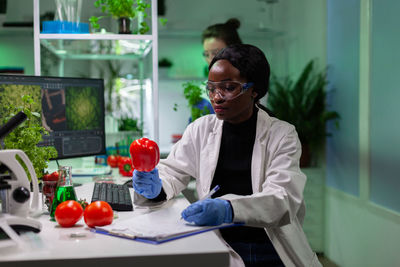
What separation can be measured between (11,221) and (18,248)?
0.31 feet

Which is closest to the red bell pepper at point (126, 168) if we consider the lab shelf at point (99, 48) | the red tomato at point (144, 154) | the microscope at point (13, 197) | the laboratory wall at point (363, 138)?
the lab shelf at point (99, 48)

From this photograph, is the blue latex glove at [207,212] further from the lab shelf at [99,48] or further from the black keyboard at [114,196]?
the lab shelf at [99,48]

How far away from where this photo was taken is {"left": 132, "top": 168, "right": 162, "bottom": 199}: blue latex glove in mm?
1542

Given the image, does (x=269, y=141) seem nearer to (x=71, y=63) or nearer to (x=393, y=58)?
(x=393, y=58)

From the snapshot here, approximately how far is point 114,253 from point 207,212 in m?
0.32

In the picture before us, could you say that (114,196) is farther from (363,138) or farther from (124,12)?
(363,138)

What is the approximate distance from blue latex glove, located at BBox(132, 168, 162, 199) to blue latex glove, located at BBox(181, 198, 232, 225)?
0.29 m

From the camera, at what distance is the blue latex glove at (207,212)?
4.10 ft

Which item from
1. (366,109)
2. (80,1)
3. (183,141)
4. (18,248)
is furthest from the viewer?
(366,109)

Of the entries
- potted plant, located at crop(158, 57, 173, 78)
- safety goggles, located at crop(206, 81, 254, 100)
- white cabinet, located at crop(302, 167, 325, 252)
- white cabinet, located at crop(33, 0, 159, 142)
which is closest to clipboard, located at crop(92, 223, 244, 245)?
safety goggles, located at crop(206, 81, 254, 100)

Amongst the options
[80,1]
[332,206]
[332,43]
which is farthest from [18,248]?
[332,43]

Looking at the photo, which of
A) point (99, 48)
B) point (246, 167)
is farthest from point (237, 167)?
point (99, 48)

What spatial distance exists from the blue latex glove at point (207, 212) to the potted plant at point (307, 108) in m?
2.67

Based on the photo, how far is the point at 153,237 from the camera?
1.12 metres
